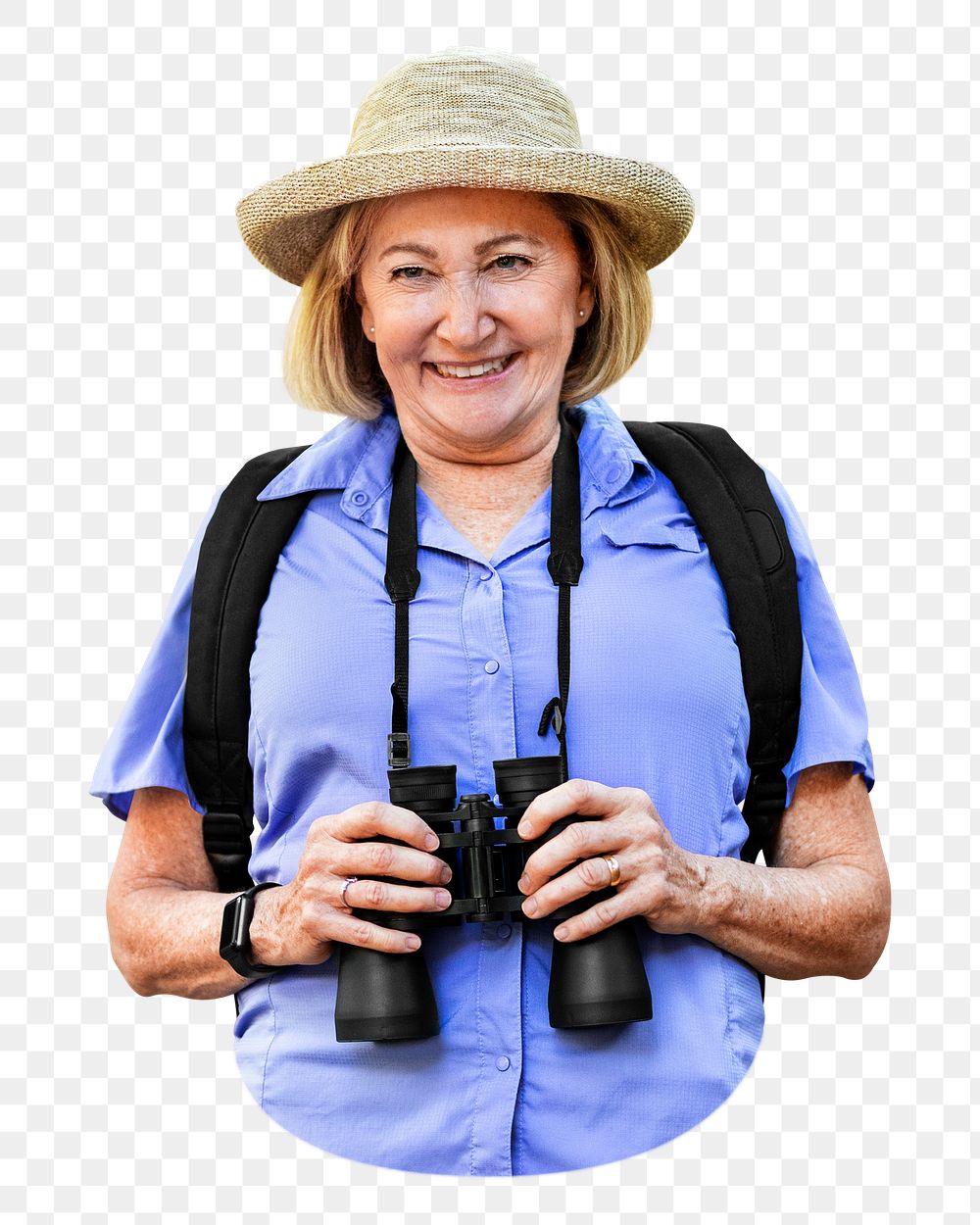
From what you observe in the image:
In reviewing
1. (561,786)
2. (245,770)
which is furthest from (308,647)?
(561,786)

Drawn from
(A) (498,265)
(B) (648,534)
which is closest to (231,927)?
(B) (648,534)

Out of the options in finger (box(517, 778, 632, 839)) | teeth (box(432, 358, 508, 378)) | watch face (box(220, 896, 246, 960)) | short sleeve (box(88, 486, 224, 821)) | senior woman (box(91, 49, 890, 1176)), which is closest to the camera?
finger (box(517, 778, 632, 839))

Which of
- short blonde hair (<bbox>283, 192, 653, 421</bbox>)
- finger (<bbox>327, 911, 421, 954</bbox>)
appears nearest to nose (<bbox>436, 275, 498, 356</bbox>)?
short blonde hair (<bbox>283, 192, 653, 421</bbox>)

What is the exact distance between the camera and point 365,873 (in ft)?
9.88

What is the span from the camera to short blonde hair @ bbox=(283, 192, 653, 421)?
3.53m

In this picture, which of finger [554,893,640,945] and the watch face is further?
the watch face

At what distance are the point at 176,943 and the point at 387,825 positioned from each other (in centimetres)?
64

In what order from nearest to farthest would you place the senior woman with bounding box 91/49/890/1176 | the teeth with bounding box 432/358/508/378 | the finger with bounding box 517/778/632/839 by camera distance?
1. the finger with bounding box 517/778/632/839
2. the senior woman with bounding box 91/49/890/1176
3. the teeth with bounding box 432/358/508/378

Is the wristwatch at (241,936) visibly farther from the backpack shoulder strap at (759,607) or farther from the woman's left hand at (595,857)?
the backpack shoulder strap at (759,607)

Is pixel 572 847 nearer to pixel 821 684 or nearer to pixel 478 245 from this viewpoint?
pixel 821 684

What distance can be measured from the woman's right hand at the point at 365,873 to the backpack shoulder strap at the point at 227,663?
16.0 inches

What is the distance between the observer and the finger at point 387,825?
299 cm

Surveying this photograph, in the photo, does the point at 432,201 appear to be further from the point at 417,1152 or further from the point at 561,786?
the point at 417,1152

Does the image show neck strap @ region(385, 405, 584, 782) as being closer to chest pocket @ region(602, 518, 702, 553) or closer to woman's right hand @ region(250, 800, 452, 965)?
chest pocket @ region(602, 518, 702, 553)
